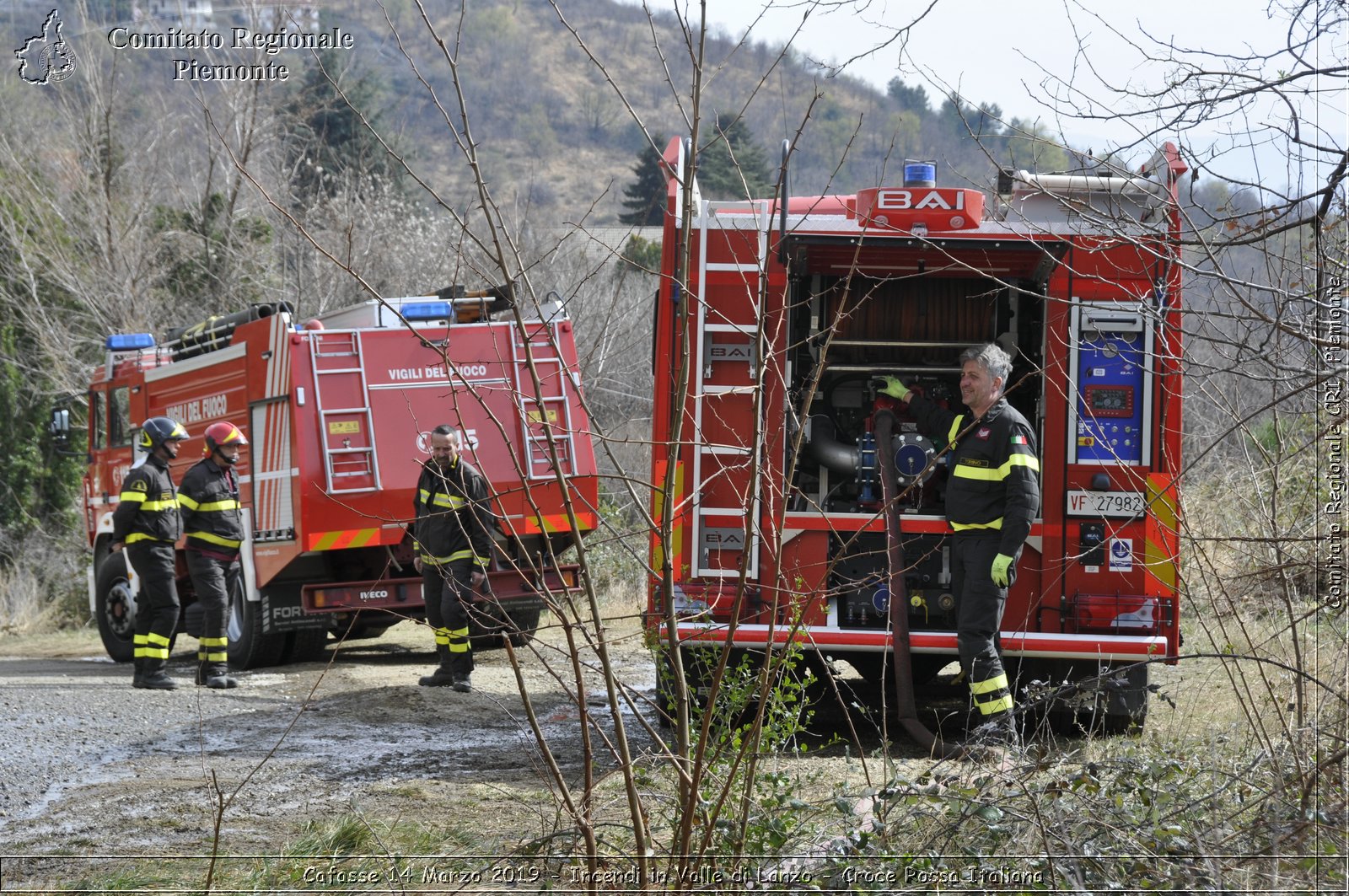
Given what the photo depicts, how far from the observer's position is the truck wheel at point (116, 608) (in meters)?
11.9

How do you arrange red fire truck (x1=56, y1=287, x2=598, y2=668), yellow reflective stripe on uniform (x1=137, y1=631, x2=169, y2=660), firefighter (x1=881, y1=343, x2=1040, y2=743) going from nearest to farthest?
1. firefighter (x1=881, y1=343, x2=1040, y2=743)
2. yellow reflective stripe on uniform (x1=137, y1=631, x2=169, y2=660)
3. red fire truck (x1=56, y1=287, x2=598, y2=668)

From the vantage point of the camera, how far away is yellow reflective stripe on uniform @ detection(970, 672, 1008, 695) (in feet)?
19.6

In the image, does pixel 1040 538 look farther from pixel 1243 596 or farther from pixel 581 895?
pixel 581 895

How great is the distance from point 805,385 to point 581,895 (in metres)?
4.17

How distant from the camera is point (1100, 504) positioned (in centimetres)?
656

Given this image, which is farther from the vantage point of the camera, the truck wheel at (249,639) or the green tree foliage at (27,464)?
the green tree foliage at (27,464)

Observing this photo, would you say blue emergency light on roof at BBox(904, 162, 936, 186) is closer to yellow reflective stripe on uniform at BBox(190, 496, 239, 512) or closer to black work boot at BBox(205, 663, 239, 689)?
yellow reflective stripe on uniform at BBox(190, 496, 239, 512)

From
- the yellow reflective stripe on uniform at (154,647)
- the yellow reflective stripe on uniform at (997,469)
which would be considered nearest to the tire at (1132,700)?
the yellow reflective stripe on uniform at (997,469)

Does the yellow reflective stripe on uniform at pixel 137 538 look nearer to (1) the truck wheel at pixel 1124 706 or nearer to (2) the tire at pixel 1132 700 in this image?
(1) the truck wheel at pixel 1124 706

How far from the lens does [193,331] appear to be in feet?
38.8

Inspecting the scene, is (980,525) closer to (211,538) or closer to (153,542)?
(211,538)

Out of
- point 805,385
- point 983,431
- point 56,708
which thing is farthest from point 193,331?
point 983,431

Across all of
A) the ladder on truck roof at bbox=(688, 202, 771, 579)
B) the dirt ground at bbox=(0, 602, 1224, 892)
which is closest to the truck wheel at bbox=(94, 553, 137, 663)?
the dirt ground at bbox=(0, 602, 1224, 892)

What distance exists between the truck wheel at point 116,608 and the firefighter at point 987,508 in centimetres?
822
